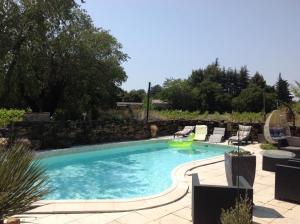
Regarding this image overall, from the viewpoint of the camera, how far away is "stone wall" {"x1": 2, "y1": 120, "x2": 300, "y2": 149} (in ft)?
38.9

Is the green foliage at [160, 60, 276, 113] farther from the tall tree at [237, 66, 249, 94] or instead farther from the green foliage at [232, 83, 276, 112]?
the tall tree at [237, 66, 249, 94]

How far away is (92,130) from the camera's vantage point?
14109 mm

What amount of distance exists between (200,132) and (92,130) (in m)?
5.48

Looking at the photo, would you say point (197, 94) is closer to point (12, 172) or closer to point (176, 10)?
point (176, 10)

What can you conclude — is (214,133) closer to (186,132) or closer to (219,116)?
(186,132)

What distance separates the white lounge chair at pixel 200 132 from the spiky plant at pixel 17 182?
13.0 meters

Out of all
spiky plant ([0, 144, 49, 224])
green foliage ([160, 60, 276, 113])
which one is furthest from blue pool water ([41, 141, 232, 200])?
green foliage ([160, 60, 276, 113])

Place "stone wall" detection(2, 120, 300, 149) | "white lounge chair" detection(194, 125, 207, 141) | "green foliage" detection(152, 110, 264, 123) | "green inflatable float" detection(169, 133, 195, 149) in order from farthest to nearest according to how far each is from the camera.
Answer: "green foliage" detection(152, 110, 264, 123), "white lounge chair" detection(194, 125, 207, 141), "green inflatable float" detection(169, 133, 195, 149), "stone wall" detection(2, 120, 300, 149)

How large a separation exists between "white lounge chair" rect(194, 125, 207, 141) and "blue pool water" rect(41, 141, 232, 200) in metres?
0.63

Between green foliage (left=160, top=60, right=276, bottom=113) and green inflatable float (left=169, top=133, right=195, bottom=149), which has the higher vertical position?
green foliage (left=160, top=60, right=276, bottom=113)

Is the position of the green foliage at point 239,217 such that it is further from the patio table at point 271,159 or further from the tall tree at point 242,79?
the tall tree at point 242,79

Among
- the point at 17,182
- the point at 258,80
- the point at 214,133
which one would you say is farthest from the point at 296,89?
the point at 258,80

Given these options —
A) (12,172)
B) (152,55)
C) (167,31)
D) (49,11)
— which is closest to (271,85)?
(152,55)

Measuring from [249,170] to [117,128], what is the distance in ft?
33.8
